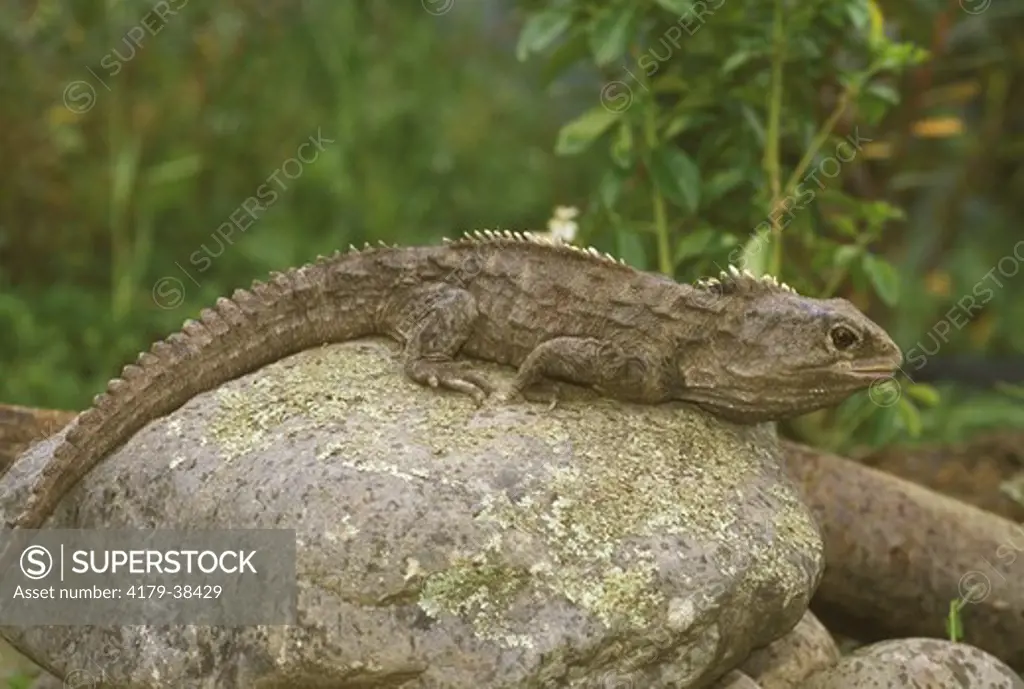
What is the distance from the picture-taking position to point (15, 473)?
14.3 ft

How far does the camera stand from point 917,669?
4.20 meters

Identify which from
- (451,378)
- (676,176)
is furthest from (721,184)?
(451,378)

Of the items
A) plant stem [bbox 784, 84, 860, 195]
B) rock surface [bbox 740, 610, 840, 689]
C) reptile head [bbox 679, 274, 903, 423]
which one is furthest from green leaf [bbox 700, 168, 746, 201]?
rock surface [bbox 740, 610, 840, 689]

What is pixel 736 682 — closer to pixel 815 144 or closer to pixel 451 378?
pixel 451 378

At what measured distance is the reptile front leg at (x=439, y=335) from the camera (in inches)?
171

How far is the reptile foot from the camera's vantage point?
4289 mm

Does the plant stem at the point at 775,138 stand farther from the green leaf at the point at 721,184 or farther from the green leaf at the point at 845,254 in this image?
the green leaf at the point at 845,254

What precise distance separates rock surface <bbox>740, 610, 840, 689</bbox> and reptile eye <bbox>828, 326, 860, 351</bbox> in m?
1.05

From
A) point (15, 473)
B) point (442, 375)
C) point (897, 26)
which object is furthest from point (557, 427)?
point (897, 26)

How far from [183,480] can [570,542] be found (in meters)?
1.16

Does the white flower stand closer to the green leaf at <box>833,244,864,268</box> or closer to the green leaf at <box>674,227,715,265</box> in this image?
the green leaf at <box>674,227,715,265</box>

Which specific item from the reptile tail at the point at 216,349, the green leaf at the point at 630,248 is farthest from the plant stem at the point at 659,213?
the reptile tail at the point at 216,349

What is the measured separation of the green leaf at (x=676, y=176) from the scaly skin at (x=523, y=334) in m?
1.15

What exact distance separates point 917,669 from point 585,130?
261 centimetres
